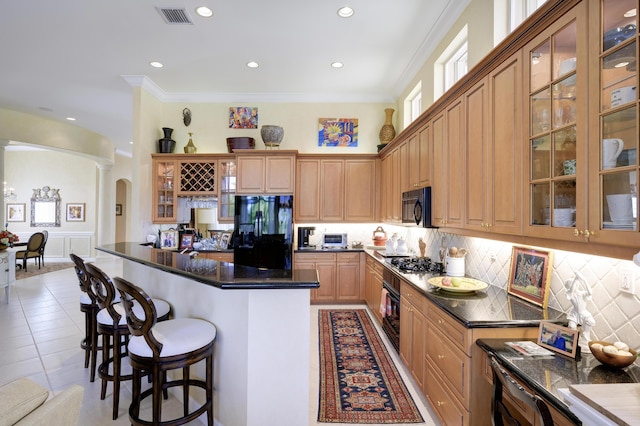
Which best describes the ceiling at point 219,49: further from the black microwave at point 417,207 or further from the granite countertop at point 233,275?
the granite countertop at point 233,275

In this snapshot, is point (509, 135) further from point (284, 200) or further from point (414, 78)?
point (284, 200)

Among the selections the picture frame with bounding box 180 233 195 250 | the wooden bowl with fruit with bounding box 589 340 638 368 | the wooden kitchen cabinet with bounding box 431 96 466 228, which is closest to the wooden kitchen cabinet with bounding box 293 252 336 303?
the picture frame with bounding box 180 233 195 250

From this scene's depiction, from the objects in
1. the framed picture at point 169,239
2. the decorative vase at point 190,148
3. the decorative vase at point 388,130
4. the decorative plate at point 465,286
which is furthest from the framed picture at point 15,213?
the decorative plate at point 465,286

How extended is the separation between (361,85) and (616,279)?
4.24 metres

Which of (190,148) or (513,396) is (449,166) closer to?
(513,396)

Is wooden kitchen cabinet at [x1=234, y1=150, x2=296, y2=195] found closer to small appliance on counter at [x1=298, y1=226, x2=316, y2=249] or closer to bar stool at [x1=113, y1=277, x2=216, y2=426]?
small appliance on counter at [x1=298, y1=226, x2=316, y2=249]

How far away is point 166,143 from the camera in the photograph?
5.07m

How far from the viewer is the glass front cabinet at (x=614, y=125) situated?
114 centimetres

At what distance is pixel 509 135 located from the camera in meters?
1.86

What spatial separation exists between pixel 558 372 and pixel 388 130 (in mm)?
4308

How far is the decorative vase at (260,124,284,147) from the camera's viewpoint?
16.1ft

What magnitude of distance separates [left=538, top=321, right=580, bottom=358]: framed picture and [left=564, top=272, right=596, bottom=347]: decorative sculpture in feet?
0.22

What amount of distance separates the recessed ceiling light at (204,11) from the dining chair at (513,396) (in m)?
3.73

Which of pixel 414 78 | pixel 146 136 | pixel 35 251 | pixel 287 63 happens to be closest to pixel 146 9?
pixel 287 63
